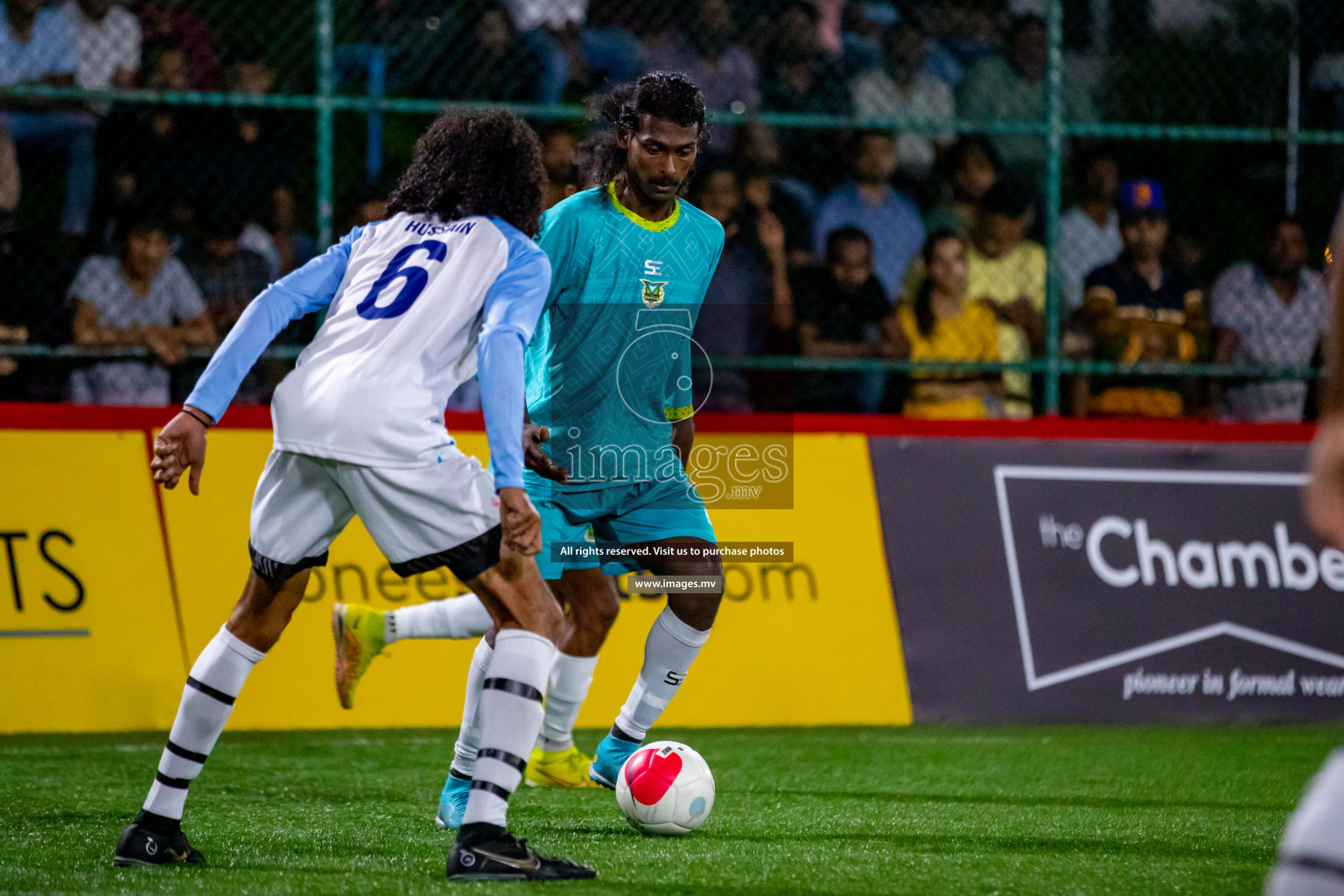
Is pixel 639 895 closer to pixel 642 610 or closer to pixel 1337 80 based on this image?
pixel 642 610

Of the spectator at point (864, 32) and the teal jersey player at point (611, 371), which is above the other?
the spectator at point (864, 32)

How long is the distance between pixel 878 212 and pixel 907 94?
1067 millimetres

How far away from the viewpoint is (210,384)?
359 centimetres

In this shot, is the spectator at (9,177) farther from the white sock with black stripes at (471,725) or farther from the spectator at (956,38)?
the spectator at (956,38)

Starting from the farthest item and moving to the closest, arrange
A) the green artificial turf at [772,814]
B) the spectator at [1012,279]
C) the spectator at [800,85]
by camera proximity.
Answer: the spectator at [800,85]
the spectator at [1012,279]
the green artificial turf at [772,814]

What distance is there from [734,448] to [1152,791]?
2307 millimetres

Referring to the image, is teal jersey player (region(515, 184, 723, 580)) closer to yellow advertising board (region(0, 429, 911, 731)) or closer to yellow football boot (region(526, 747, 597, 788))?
yellow football boot (region(526, 747, 597, 788))

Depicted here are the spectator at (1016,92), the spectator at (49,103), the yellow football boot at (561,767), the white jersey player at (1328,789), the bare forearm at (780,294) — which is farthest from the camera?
the spectator at (1016,92)

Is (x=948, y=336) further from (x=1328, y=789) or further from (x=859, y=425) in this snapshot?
(x=1328, y=789)

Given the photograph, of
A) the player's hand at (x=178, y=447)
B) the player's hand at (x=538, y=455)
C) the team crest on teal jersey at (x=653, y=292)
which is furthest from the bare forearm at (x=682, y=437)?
the player's hand at (x=178, y=447)

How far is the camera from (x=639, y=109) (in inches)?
186

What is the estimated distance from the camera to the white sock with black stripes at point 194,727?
12.2 ft

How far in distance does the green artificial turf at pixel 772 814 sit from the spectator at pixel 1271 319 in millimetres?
1820

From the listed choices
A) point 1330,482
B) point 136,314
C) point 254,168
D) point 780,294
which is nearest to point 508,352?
point 1330,482
